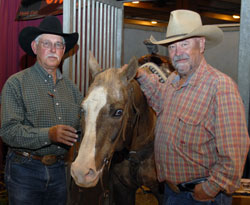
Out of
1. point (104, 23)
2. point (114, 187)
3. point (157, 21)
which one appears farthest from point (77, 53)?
point (157, 21)

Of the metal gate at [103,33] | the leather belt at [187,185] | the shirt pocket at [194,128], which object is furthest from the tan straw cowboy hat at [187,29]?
the metal gate at [103,33]

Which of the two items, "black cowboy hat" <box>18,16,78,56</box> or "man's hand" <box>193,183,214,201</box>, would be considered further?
"black cowboy hat" <box>18,16,78,56</box>

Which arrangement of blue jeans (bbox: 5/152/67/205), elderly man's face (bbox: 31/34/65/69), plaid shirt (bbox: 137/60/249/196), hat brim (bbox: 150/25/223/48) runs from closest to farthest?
plaid shirt (bbox: 137/60/249/196)
hat brim (bbox: 150/25/223/48)
blue jeans (bbox: 5/152/67/205)
elderly man's face (bbox: 31/34/65/69)

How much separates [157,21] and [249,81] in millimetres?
5228

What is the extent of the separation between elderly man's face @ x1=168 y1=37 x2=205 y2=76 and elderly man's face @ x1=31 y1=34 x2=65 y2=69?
90 centimetres

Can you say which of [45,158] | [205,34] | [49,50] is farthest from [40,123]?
[205,34]

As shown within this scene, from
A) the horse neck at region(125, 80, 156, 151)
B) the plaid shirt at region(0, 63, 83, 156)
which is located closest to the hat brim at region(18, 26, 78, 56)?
the plaid shirt at region(0, 63, 83, 156)

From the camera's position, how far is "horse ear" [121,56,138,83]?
2059mm

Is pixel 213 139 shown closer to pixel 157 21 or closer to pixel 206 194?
pixel 206 194

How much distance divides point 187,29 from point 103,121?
0.73 m

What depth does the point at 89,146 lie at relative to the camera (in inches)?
70.1

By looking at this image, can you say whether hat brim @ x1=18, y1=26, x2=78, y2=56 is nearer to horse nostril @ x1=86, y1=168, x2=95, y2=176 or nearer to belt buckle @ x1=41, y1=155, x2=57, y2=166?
belt buckle @ x1=41, y1=155, x2=57, y2=166

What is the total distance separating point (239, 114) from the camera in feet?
5.40

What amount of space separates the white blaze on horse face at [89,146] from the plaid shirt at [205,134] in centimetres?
40
